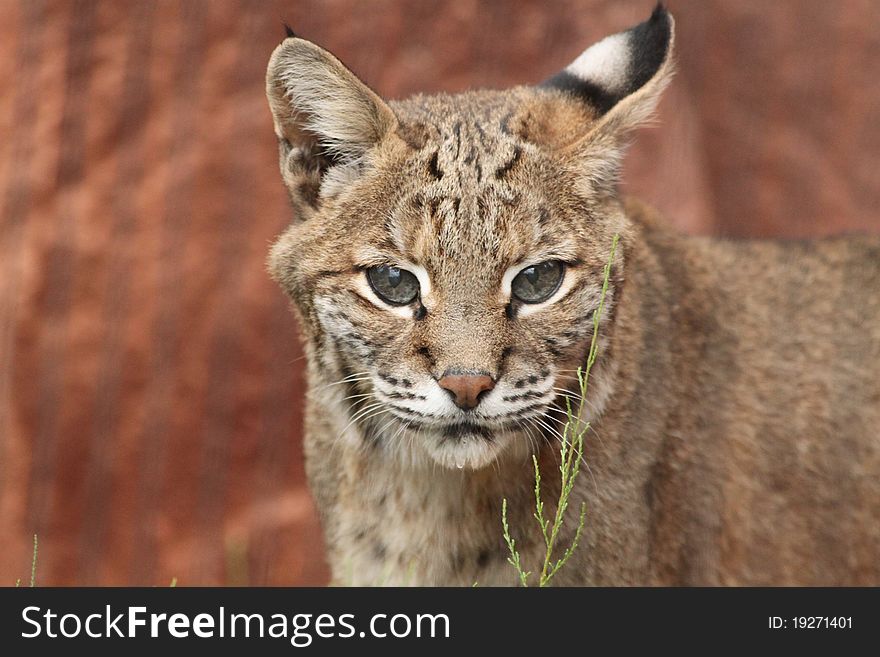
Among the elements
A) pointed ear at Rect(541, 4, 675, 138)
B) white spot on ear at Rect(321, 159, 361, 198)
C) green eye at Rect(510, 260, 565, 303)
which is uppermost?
pointed ear at Rect(541, 4, 675, 138)

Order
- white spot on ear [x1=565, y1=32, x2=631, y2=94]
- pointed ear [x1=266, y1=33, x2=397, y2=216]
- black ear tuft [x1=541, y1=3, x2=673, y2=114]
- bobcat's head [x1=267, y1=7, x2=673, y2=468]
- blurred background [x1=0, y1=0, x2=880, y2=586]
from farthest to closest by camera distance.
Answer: blurred background [x1=0, y1=0, x2=880, y2=586]
white spot on ear [x1=565, y1=32, x2=631, y2=94]
black ear tuft [x1=541, y1=3, x2=673, y2=114]
pointed ear [x1=266, y1=33, x2=397, y2=216]
bobcat's head [x1=267, y1=7, x2=673, y2=468]

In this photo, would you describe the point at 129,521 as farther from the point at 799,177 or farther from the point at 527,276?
the point at 799,177

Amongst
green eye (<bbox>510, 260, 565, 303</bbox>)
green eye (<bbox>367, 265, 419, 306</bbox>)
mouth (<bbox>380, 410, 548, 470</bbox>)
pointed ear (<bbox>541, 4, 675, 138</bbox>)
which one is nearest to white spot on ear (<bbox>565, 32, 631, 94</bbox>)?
pointed ear (<bbox>541, 4, 675, 138</bbox>)

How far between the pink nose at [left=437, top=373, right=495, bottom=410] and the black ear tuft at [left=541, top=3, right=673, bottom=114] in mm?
1224

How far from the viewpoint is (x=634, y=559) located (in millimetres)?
3906

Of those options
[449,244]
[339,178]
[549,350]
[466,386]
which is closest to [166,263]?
[339,178]

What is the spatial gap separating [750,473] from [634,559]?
2.48ft

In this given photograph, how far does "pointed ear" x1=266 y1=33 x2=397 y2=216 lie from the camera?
11.8 feet

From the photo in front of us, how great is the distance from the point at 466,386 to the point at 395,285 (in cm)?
46

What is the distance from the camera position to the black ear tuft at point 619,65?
3904 mm

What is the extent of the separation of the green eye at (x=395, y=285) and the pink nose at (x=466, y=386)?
35cm

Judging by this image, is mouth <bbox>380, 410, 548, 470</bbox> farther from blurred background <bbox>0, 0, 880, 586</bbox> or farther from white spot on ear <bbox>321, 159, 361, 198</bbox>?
blurred background <bbox>0, 0, 880, 586</bbox>

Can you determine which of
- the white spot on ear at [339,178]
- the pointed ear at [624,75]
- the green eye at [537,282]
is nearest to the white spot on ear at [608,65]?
the pointed ear at [624,75]
